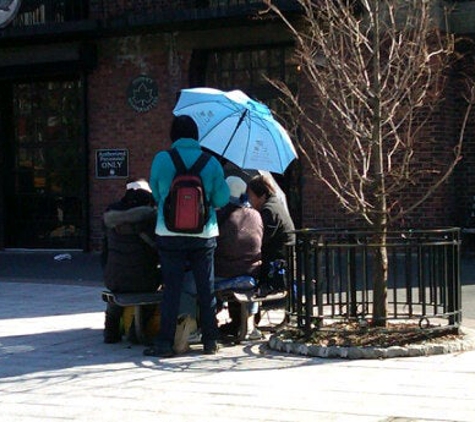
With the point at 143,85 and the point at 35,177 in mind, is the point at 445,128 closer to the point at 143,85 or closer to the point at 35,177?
the point at 143,85

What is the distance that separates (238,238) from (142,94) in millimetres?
9470

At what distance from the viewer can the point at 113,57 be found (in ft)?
59.2

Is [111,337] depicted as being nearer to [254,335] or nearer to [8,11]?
[254,335]

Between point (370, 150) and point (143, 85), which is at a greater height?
point (143, 85)

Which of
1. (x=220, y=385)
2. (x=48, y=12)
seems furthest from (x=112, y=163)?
(x=220, y=385)

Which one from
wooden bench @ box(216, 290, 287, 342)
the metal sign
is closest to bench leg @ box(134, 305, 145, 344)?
wooden bench @ box(216, 290, 287, 342)

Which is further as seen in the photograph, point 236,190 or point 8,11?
point 8,11

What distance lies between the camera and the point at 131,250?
8711 millimetres

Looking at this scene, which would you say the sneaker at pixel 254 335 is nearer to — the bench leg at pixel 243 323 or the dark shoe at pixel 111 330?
the bench leg at pixel 243 323

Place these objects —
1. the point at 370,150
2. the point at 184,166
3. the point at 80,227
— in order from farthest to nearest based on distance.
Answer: the point at 80,227 → the point at 370,150 → the point at 184,166

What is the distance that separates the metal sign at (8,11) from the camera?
17.9 meters

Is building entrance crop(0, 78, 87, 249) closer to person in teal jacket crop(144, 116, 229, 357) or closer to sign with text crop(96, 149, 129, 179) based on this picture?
sign with text crop(96, 149, 129, 179)

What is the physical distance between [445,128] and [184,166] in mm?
8523

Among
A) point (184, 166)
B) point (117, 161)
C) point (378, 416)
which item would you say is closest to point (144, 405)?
point (378, 416)
